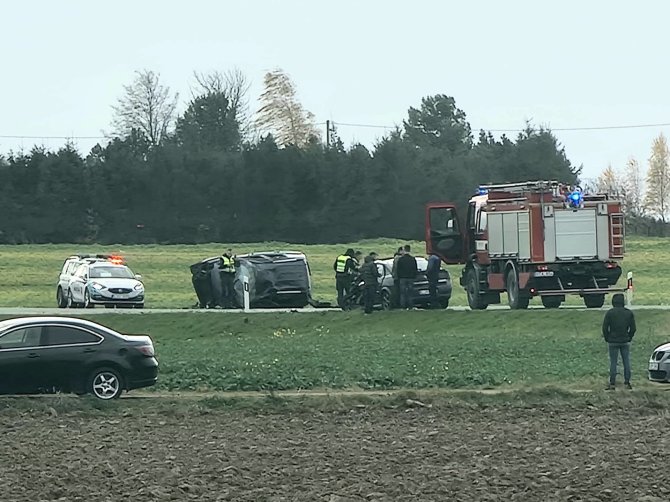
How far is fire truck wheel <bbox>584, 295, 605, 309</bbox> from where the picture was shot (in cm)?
3419

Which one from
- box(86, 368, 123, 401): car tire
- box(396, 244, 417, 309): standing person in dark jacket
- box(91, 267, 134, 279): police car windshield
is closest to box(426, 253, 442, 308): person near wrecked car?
box(396, 244, 417, 309): standing person in dark jacket

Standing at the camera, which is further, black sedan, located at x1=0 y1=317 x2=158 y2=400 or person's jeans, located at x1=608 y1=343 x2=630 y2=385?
person's jeans, located at x1=608 y1=343 x2=630 y2=385


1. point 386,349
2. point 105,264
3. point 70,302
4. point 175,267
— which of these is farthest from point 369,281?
point 175,267

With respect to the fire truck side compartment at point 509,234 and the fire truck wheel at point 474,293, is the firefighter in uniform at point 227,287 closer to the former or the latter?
the fire truck wheel at point 474,293

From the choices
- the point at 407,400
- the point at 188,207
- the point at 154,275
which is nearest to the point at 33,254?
the point at 154,275

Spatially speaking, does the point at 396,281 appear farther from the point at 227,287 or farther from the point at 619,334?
the point at 619,334

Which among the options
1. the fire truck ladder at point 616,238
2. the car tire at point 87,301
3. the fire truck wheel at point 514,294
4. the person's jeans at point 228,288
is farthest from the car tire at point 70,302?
the fire truck ladder at point 616,238

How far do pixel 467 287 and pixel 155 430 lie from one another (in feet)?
60.8

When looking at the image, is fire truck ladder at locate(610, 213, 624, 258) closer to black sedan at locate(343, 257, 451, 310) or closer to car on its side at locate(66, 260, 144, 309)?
black sedan at locate(343, 257, 451, 310)

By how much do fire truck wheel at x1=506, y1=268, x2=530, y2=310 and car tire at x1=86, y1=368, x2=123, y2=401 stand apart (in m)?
14.3

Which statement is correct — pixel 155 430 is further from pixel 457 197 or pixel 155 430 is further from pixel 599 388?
pixel 457 197

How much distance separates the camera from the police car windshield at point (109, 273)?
40.8 meters

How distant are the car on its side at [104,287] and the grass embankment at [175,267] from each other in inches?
60.3

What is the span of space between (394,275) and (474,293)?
7.44 ft
